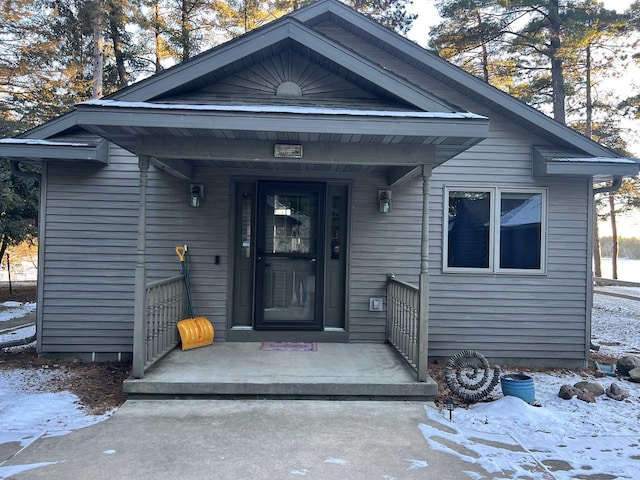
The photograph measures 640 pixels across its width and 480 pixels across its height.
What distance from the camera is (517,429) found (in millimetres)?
3809

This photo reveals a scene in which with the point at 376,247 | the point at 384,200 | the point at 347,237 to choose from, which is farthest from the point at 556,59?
the point at 347,237

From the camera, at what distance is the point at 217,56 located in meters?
4.45

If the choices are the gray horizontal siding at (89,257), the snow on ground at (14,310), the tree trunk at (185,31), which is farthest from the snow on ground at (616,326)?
the tree trunk at (185,31)

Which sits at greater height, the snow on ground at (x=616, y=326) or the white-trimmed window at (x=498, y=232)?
the white-trimmed window at (x=498, y=232)

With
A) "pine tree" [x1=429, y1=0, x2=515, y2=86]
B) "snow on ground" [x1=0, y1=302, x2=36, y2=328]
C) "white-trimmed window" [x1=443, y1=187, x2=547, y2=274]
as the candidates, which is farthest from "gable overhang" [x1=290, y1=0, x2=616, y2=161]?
"pine tree" [x1=429, y1=0, x2=515, y2=86]

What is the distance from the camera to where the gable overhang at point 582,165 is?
543cm

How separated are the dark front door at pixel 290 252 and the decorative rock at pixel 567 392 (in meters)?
2.75

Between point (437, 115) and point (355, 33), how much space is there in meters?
2.70

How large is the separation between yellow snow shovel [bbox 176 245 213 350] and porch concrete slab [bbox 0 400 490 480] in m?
1.21

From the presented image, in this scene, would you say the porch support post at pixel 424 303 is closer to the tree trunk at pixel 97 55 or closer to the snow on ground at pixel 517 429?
the snow on ground at pixel 517 429

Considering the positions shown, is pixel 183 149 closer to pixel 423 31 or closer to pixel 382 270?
pixel 382 270

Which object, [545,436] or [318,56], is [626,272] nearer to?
[545,436]

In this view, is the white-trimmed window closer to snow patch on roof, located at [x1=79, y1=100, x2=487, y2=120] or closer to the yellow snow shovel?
snow patch on roof, located at [x1=79, y1=100, x2=487, y2=120]

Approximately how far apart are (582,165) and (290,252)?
367 cm
